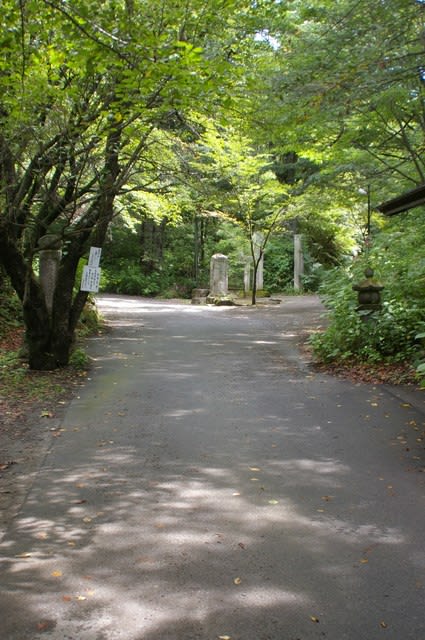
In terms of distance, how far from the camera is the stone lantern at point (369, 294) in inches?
416

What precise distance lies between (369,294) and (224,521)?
7.08 m

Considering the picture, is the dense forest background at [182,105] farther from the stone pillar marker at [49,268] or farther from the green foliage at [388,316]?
the stone pillar marker at [49,268]

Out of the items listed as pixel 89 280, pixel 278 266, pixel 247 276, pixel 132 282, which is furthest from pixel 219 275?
pixel 89 280

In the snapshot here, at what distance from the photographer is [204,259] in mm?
35000

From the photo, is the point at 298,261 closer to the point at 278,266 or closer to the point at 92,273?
the point at 278,266

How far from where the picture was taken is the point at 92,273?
9.93 m

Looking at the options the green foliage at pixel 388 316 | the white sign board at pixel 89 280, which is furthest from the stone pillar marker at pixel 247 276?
the white sign board at pixel 89 280

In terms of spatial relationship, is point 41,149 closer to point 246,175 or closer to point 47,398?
point 47,398

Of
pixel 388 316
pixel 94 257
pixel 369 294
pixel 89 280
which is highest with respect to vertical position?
pixel 94 257

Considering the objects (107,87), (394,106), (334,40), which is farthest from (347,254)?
(107,87)

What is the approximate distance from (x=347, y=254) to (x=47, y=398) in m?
27.0

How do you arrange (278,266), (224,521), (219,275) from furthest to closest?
1. (278,266)
2. (219,275)
3. (224,521)

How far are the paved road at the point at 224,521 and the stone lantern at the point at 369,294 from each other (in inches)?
97.3

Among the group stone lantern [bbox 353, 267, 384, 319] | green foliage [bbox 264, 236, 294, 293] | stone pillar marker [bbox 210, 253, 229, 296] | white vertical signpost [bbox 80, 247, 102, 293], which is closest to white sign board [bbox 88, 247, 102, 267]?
white vertical signpost [bbox 80, 247, 102, 293]
